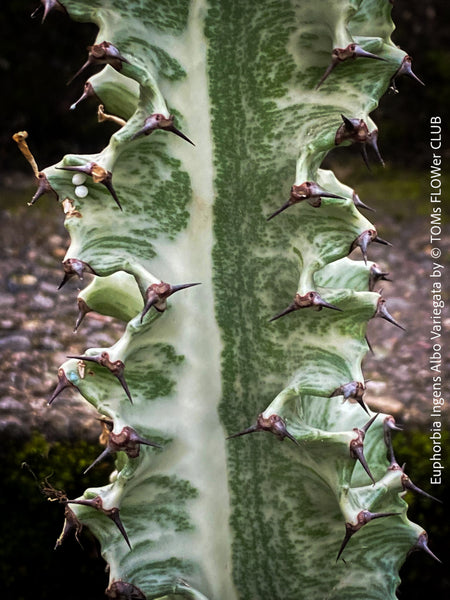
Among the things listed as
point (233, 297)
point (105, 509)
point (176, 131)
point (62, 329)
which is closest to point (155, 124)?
point (176, 131)

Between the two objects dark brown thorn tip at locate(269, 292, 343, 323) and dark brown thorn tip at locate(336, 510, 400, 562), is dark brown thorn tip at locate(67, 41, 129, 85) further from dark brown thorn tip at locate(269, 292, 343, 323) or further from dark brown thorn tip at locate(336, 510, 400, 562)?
dark brown thorn tip at locate(336, 510, 400, 562)

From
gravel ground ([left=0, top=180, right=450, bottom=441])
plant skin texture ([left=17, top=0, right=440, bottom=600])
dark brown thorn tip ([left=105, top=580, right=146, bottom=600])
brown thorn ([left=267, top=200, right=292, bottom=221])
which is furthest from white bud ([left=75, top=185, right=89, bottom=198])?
gravel ground ([left=0, top=180, right=450, bottom=441])

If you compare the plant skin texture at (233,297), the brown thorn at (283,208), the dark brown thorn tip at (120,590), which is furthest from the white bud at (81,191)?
the dark brown thorn tip at (120,590)

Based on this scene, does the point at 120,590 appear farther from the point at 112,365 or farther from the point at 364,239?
the point at 364,239

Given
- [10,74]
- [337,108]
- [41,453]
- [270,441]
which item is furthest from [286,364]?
[10,74]

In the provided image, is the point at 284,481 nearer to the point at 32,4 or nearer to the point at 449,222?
the point at 449,222

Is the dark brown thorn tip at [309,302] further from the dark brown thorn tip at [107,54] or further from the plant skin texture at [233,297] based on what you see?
the dark brown thorn tip at [107,54]

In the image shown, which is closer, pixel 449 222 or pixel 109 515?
pixel 109 515
